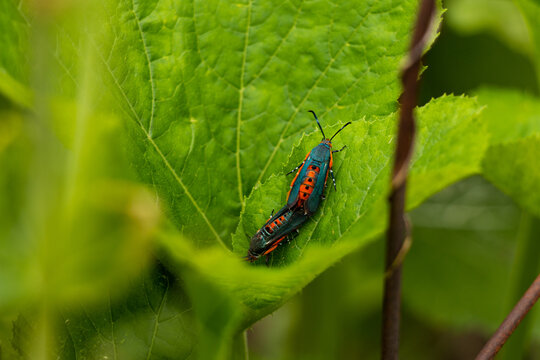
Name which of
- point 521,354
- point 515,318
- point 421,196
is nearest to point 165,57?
point 421,196

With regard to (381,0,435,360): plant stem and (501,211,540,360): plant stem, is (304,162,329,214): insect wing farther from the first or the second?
(501,211,540,360): plant stem

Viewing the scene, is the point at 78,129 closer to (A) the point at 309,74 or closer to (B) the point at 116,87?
(B) the point at 116,87

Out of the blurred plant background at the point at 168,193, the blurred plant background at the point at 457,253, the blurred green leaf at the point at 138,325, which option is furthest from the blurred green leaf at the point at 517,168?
the blurred plant background at the point at 457,253

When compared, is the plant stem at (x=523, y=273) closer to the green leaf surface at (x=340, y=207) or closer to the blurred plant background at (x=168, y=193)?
the blurred plant background at (x=168, y=193)

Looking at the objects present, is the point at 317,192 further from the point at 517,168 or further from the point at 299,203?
the point at 517,168

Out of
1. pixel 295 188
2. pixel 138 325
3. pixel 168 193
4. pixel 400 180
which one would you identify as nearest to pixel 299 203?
pixel 295 188

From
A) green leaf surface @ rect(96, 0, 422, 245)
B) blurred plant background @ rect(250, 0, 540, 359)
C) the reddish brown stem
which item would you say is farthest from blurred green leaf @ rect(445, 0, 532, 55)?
Answer: the reddish brown stem

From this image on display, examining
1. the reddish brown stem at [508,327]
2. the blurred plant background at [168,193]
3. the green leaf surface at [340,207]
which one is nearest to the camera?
the blurred plant background at [168,193]
